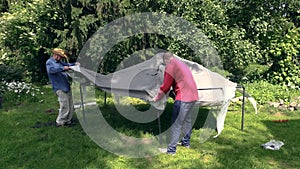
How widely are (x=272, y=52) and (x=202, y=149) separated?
5.49 meters

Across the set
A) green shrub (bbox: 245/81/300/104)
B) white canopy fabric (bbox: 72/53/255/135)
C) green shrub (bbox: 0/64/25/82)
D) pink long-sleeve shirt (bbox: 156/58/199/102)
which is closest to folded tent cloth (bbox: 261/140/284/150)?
white canopy fabric (bbox: 72/53/255/135)

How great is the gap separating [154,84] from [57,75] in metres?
1.82

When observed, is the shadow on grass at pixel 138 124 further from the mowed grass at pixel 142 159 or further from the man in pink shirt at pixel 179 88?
the man in pink shirt at pixel 179 88

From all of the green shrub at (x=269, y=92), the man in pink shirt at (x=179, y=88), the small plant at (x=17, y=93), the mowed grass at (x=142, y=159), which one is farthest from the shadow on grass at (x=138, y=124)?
the small plant at (x=17, y=93)

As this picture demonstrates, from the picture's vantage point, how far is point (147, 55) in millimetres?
10242

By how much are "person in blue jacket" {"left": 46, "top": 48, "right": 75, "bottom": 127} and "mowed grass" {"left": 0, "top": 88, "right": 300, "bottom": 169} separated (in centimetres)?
26

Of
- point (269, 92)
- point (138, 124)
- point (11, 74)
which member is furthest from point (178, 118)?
point (11, 74)

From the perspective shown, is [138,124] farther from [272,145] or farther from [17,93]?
[17,93]

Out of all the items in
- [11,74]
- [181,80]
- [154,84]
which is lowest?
[11,74]

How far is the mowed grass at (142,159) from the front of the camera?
4.27 meters

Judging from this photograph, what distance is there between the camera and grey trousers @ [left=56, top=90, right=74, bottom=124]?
564 centimetres

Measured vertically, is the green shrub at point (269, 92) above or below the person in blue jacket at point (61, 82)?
below

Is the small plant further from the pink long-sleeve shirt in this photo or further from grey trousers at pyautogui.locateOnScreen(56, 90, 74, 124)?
the pink long-sleeve shirt

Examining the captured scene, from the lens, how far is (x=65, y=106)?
Answer: 576 cm
